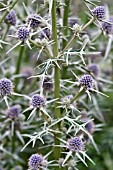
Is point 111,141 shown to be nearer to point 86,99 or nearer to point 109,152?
point 109,152

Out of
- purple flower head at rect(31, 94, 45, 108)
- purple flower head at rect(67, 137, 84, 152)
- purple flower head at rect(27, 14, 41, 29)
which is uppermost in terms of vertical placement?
purple flower head at rect(27, 14, 41, 29)

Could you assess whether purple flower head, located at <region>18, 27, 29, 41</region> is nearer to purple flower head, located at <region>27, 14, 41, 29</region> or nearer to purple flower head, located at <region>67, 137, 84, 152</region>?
purple flower head, located at <region>27, 14, 41, 29</region>

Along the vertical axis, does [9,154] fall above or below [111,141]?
above

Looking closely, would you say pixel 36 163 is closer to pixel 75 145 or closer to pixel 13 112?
pixel 75 145

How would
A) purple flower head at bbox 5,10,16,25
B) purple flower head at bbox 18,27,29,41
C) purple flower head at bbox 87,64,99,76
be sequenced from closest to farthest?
purple flower head at bbox 18,27,29,41 → purple flower head at bbox 5,10,16,25 → purple flower head at bbox 87,64,99,76

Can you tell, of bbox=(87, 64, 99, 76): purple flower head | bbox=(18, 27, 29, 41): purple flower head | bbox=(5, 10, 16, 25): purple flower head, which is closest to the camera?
bbox=(18, 27, 29, 41): purple flower head

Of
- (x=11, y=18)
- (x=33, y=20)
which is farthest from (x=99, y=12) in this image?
(x=11, y=18)

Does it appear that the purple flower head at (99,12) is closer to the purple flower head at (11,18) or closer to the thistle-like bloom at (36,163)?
the purple flower head at (11,18)

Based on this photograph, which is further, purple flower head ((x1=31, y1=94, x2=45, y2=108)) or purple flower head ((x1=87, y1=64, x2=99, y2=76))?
purple flower head ((x1=87, y1=64, x2=99, y2=76))

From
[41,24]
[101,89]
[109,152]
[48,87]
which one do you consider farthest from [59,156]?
[109,152]

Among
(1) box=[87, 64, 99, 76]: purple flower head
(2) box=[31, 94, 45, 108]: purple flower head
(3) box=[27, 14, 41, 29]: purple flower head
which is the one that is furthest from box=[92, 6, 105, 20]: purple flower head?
(1) box=[87, 64, 99, 76]: purple flower head

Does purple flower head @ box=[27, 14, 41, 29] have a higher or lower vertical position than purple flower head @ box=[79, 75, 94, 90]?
higher
